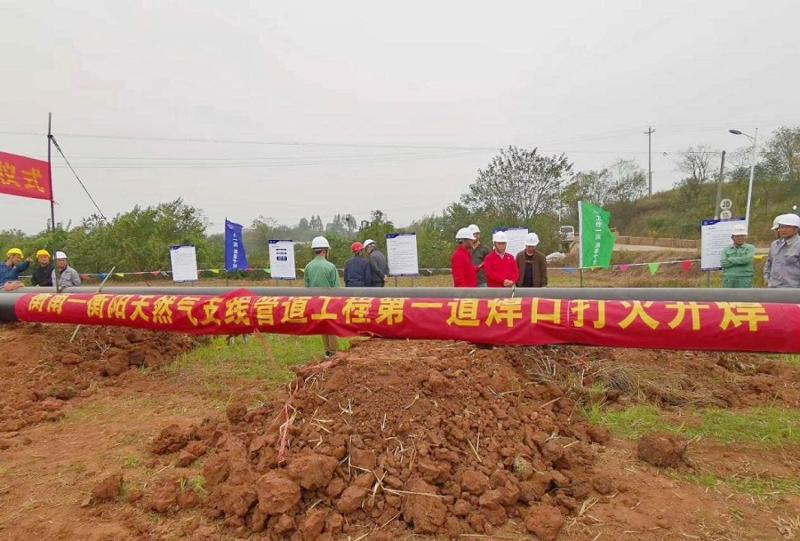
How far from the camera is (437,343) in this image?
4.37 meters

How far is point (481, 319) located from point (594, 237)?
602 cm

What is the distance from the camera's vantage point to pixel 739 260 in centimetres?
619

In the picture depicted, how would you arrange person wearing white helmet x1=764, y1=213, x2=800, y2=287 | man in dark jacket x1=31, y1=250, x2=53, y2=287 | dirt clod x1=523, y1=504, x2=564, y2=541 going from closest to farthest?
dirt clod x1=523, y1=504, x2=564, y2=541
person wearing white helmet x1=764, y1=213, x2=800, y2=287
man in dark jacket x1=31, y1=250, x2=53, y2=287

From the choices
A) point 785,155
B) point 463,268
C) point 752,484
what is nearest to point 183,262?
point 463,268

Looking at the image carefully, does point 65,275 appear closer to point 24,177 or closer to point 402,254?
point 24,177

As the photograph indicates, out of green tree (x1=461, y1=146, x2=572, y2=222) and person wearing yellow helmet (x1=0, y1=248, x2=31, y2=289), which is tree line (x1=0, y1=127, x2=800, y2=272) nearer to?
green tree (x1=461, y1=146, x2=572, y2=222)

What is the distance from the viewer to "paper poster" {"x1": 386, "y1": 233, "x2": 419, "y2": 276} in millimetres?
11953

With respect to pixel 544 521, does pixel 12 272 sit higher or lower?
higher

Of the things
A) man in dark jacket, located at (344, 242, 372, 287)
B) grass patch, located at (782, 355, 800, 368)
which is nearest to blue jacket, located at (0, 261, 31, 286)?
man in dark jacket, located at (344, 242, 372, 287)

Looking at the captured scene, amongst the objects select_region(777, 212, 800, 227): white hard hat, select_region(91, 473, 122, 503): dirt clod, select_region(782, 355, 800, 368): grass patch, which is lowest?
select_region(91, 473, 122, 503): dirt clod

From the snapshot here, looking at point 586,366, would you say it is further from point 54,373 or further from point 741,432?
point 54,373

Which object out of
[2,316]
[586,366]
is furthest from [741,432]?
[2,316]

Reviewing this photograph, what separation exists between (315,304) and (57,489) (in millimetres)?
2356

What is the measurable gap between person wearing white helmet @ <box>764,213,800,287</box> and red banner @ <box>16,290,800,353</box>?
2.20m
